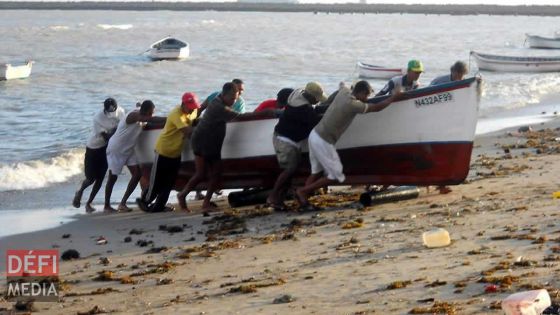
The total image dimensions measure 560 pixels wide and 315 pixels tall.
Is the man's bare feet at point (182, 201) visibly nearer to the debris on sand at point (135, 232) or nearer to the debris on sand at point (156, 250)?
the debris on sand at point (135, 232)

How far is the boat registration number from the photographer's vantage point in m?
12.5

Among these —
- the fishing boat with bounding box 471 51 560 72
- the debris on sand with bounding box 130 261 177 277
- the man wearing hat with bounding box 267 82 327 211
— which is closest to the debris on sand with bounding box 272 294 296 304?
the debris on sand with bounding box 130 261 177 277

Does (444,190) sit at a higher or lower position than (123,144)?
lower

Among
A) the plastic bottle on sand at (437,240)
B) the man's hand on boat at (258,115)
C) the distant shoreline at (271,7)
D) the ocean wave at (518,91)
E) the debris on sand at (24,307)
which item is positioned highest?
the man's hand on boat at (258,115)

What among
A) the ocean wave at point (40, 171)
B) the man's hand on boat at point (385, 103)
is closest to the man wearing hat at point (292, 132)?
the man's hand on boat at point (385, 103)

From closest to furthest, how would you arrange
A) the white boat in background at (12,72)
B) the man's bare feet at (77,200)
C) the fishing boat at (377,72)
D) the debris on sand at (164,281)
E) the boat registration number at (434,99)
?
the debris on sand at (164,281) → the boat registration number at (434,99) → the man's bare feet at (77,200) → the fishing boat at (377,72) → the white boat in background at (12,72)

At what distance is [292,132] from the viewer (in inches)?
506

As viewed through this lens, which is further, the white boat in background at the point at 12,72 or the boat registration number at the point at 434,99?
the white boat in background at the point at 12,72

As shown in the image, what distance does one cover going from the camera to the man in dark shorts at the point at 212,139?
12922 millimetres

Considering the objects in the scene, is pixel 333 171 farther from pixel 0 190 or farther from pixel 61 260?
pixel 0 190

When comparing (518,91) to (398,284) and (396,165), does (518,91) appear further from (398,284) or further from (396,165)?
(398,284)

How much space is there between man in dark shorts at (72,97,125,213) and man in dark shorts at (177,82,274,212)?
A: 119 centimetres

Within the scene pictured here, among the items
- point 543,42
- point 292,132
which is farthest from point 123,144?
point 543,42

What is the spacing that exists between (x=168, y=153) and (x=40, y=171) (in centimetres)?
518
